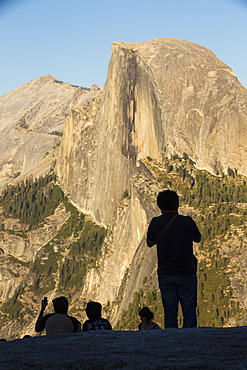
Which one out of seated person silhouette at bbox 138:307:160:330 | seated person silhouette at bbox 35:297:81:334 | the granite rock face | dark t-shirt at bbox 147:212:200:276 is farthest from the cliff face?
dark t-shirt at bbox 147:212:200:276

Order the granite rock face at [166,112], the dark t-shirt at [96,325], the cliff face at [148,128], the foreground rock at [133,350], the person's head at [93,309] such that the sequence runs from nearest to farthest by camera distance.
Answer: the foreground rock at [133,350] < the person's head at [93,309] < the dark t-shirt at [96,325] < the cliff face at [148,128] < the granite rock face at [166,112]

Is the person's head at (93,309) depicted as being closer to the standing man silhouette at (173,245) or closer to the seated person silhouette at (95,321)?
the seated person silhouette at (95,321)

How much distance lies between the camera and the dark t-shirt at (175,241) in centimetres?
1530

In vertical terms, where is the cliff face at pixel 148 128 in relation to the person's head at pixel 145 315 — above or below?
above

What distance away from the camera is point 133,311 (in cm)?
11888

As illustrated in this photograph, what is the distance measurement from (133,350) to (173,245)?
10.5 ft

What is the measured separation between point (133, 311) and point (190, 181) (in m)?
43.4

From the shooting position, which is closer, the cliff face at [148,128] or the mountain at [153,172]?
the mountain at [153,172]

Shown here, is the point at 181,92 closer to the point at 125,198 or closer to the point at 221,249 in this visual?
the point at 125,198

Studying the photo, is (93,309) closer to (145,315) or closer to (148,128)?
(145,315)

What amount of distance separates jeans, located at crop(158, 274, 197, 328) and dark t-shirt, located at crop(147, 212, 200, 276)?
0.59 ft

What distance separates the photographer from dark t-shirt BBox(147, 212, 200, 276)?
15297 mm

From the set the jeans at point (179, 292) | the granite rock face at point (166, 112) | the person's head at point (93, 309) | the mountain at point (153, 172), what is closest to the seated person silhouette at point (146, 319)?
the jeans at point (179, 292)

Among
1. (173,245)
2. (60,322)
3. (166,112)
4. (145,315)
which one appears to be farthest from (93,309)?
(166,112)
